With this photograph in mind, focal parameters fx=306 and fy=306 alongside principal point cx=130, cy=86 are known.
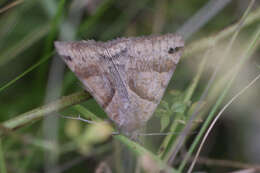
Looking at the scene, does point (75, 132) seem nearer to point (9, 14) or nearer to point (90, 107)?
point (90, 107)

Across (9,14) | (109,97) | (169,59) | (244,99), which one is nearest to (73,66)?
(109,97)

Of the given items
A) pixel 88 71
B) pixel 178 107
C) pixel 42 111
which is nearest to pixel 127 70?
pixel 88 71

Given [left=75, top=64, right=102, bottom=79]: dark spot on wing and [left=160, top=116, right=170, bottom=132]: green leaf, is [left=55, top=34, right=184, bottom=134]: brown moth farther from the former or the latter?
[left=160, top=116, right=170, bottom=132]: green leaf

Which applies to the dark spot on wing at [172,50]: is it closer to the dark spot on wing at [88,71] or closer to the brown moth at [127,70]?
the brown moth at [127,70]

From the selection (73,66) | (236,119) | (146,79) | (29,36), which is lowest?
(236,119)

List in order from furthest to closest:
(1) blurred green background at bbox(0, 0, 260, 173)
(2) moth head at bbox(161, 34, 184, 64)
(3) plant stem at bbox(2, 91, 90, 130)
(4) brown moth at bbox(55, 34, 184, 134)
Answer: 1. (1) blurred green background at bbox(0, 0, 260, 173)
2. (2) moth head at bbox(161, 34, 184, 64)
3. (4) brown moth at bbox(55, 34, 184, 134)
4. (3) plant stem at bbox(2, 91, 90, 130)

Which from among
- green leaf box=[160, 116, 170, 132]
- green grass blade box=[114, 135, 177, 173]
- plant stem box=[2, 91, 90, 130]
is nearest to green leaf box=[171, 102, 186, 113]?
green leaf box=[160, 116, 170, 132]
